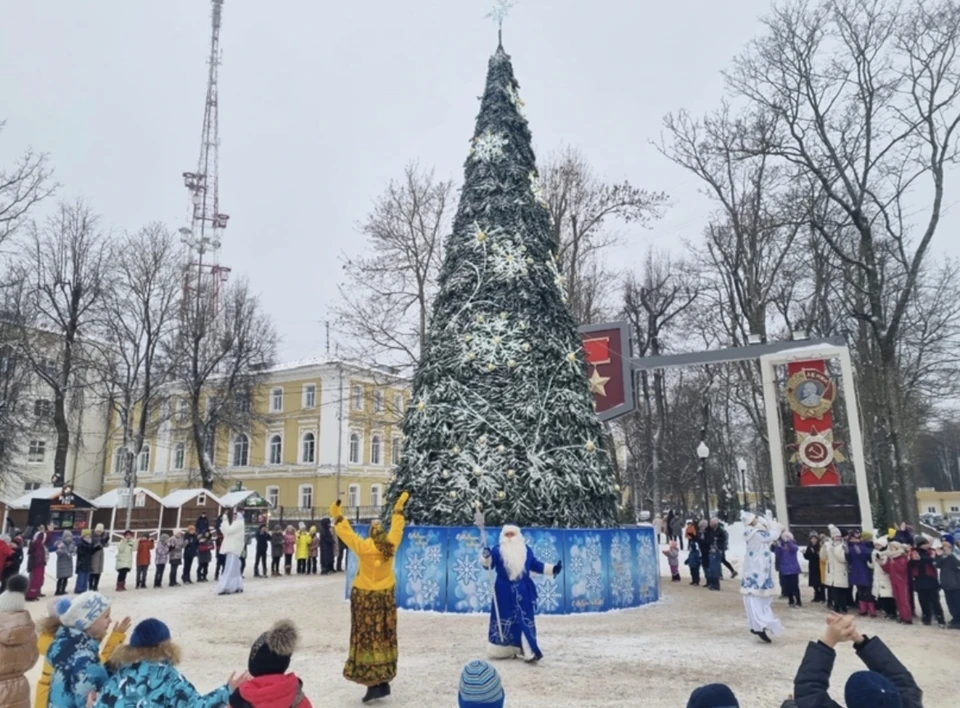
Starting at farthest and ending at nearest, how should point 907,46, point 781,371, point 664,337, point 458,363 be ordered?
point 664,337, point 781,371, point 907,46, point 458,363

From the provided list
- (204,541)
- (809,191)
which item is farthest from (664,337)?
(204,541)

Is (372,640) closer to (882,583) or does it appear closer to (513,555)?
(513,555)

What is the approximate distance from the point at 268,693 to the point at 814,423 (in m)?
18.1

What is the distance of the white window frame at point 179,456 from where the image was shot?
49594 mm

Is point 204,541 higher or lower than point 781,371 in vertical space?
lower

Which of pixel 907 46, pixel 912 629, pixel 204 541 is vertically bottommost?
pixel 912 629

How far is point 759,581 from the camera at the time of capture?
9102mm

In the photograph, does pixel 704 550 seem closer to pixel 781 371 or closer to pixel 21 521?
pixel 781 371

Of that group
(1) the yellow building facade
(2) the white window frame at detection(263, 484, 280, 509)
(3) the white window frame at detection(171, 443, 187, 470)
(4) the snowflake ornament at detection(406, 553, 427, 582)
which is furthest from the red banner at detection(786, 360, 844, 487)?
(3) the white window frame at detection(171, 443, 187, 470)

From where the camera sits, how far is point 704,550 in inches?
627

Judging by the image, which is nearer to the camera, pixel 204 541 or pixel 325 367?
pixel 204 541

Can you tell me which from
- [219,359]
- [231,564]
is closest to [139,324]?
[219,359]

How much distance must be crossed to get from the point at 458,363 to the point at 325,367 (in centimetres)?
3589

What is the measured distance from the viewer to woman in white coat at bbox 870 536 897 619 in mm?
11336
